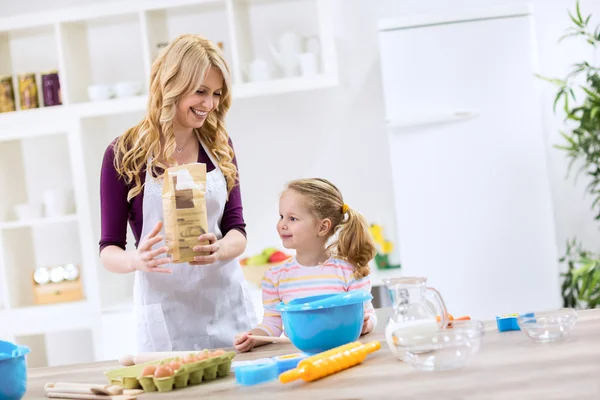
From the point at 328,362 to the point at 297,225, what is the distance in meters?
0.74

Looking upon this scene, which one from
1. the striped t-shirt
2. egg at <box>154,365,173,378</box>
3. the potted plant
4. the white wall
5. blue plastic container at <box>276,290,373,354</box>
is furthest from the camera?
the white wall

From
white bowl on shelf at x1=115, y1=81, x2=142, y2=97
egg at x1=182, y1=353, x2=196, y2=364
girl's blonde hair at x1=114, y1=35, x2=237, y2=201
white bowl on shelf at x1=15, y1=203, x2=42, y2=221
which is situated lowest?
egg at x1=182, y1=353, x2=196, y2=364

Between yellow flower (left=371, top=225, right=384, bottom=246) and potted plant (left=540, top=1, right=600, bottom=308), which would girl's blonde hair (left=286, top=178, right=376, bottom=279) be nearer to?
potted plant (left=540, top=1, right=600, bottom=308)

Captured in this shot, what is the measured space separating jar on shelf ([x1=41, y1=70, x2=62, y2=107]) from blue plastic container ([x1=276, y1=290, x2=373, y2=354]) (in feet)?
8.79

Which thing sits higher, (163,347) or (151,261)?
(151,261)

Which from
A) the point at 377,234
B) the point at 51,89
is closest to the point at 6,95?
the point at 51,89

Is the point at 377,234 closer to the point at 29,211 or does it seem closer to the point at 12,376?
the point at 29,211

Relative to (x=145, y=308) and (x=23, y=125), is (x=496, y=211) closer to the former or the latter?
(x=145, y=308)

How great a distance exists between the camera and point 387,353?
155cm

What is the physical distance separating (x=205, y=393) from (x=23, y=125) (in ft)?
9.30

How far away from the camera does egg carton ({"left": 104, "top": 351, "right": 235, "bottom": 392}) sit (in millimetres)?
1424

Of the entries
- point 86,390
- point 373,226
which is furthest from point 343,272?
point 373,226

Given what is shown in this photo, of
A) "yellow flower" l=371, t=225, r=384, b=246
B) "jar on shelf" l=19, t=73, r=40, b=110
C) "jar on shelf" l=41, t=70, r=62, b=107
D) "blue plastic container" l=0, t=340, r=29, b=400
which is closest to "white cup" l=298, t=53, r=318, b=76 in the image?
"yellow flower" l=371, t=225, r=384, b=246

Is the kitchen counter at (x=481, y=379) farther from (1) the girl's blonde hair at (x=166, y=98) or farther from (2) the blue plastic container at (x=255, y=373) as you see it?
(1) the girl's blonde hair at (x=166, y=98)
